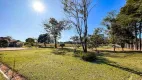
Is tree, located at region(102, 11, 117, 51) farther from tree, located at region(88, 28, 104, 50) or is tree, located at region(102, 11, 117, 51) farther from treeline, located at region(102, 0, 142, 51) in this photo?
tree, located at region(88, 28, 104, 50)

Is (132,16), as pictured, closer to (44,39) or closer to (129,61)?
(129,61)

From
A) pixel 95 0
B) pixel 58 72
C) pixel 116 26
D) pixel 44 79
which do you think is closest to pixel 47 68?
pixel 58 72

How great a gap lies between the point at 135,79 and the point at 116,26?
23987mm

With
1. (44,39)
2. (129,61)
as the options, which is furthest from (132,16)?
(44,39)

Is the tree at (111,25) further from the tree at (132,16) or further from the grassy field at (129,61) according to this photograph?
the grassy field at (129,61)

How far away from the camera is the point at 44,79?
8945 millimetres

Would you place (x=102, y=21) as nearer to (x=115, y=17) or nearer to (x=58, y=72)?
(x=115, y=17)

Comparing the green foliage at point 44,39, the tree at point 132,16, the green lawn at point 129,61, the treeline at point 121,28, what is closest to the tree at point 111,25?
the treeline at point 121,28

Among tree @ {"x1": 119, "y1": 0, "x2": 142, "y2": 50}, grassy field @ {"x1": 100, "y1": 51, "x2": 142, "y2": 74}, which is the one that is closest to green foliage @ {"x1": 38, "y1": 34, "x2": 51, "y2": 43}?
tree @ {"x1": 119, "y1": 0, "x2": 142, "y2": 50}

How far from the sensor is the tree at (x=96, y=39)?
98.8 ft

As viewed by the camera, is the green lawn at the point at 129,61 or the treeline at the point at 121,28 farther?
the treeline at the point at 121,28

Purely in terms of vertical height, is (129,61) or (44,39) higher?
(44,39)

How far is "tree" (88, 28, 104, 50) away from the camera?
30.1 meters

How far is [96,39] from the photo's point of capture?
30.8 m
